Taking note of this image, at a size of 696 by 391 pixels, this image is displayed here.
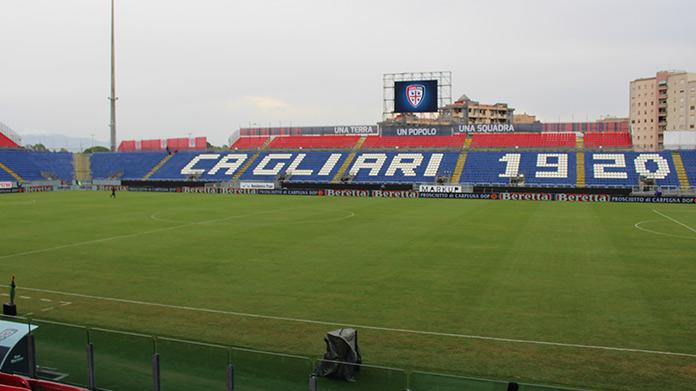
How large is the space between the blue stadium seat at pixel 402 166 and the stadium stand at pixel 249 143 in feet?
78.6

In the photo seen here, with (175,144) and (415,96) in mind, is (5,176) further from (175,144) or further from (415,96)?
(415,96)

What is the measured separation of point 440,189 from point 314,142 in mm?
36702

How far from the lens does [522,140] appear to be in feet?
276

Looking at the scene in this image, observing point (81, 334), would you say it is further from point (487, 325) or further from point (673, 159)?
point (673, 159)

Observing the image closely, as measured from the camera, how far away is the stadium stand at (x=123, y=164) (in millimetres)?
86688

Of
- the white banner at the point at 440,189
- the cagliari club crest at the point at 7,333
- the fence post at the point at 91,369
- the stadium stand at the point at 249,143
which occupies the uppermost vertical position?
the stadium stand at the point at 249,143

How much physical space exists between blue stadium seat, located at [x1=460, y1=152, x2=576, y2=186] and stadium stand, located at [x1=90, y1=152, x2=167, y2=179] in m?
48.7

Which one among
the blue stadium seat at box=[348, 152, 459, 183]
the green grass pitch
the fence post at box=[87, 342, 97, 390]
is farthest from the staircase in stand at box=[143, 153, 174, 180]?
the fence post at box=[87, 342, 97, 390]

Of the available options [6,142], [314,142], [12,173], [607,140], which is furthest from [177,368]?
[6,142]

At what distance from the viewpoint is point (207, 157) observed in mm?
87438

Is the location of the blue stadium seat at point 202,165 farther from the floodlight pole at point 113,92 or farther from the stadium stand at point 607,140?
the stadium stand at point 607,140

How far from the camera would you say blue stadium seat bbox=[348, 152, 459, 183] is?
7090cm

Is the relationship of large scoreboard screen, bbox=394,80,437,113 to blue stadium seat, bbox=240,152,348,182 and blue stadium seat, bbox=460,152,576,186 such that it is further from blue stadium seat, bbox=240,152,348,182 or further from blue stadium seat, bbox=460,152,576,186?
blue stadium seat, bbox=240,152,348,182

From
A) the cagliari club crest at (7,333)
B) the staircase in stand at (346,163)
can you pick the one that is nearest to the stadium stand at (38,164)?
the staircase in stand at (346,163)
